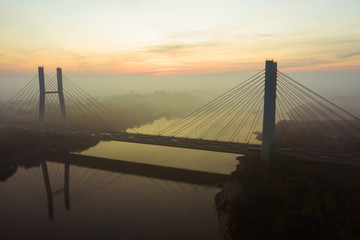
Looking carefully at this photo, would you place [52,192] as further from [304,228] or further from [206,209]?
[304,228]

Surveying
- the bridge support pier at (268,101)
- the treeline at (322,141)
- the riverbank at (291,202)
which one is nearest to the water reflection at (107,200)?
the riverbank at (291,202)

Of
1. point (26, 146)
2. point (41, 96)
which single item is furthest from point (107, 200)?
point (41, 96)

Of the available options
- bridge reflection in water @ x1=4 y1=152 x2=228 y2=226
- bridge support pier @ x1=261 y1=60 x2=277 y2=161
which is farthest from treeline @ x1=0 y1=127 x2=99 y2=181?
bridge support pier @ x1=261 y1=60 x2=277 y2=161

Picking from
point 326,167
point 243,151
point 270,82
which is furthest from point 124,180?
point 326,167

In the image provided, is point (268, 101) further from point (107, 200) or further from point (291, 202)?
point (107, 200)

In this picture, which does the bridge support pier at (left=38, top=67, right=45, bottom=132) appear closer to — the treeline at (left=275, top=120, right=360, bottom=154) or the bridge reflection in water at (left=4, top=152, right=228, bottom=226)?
the bridge reflection in water at (left=4, top=152, right=228, bottom=226)

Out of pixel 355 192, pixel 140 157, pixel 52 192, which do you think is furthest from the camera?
pixel 140 157
